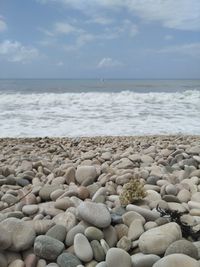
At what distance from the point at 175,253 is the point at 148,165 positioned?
1804 mm

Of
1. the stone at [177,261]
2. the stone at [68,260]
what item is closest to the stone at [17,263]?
the stone at [68,260]

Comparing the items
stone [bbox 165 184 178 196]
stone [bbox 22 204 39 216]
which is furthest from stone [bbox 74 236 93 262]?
stone [bbox 165 184 178 196]

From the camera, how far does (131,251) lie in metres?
2.04

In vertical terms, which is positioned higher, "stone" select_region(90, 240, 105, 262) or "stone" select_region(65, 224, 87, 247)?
"stone" select_region(65, 224, 87, 247)

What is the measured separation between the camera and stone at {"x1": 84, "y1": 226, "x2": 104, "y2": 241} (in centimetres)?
207

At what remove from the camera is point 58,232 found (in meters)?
2.10

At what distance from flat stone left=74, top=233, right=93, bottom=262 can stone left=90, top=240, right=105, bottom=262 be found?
22 mm

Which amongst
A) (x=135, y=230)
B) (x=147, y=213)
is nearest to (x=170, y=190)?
(x=147, y=213)

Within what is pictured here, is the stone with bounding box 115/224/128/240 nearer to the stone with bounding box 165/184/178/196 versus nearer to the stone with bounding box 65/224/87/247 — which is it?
the stone with bounding box 65/224/87/247

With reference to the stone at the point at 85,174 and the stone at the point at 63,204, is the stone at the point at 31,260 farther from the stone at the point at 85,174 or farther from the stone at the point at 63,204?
the stone at the point at 85,174

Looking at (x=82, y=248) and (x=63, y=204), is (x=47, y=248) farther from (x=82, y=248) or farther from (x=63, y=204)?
(x=63, y=204)

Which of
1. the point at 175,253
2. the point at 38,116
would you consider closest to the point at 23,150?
the point at 175,253

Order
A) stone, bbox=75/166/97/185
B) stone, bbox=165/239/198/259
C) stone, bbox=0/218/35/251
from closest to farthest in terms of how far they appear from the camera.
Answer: stone, bbox=165/239/198/259 < stone, bbox=0/218/35/251 < stone, bbox=75/166/97/185

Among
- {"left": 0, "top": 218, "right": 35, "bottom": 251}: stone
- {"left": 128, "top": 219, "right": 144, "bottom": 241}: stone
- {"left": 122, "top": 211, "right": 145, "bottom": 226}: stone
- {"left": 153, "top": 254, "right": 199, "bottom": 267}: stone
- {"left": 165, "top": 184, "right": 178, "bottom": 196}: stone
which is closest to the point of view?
{"left": 153, "top": 254, "right": 199, "bottom": 267}: stone
